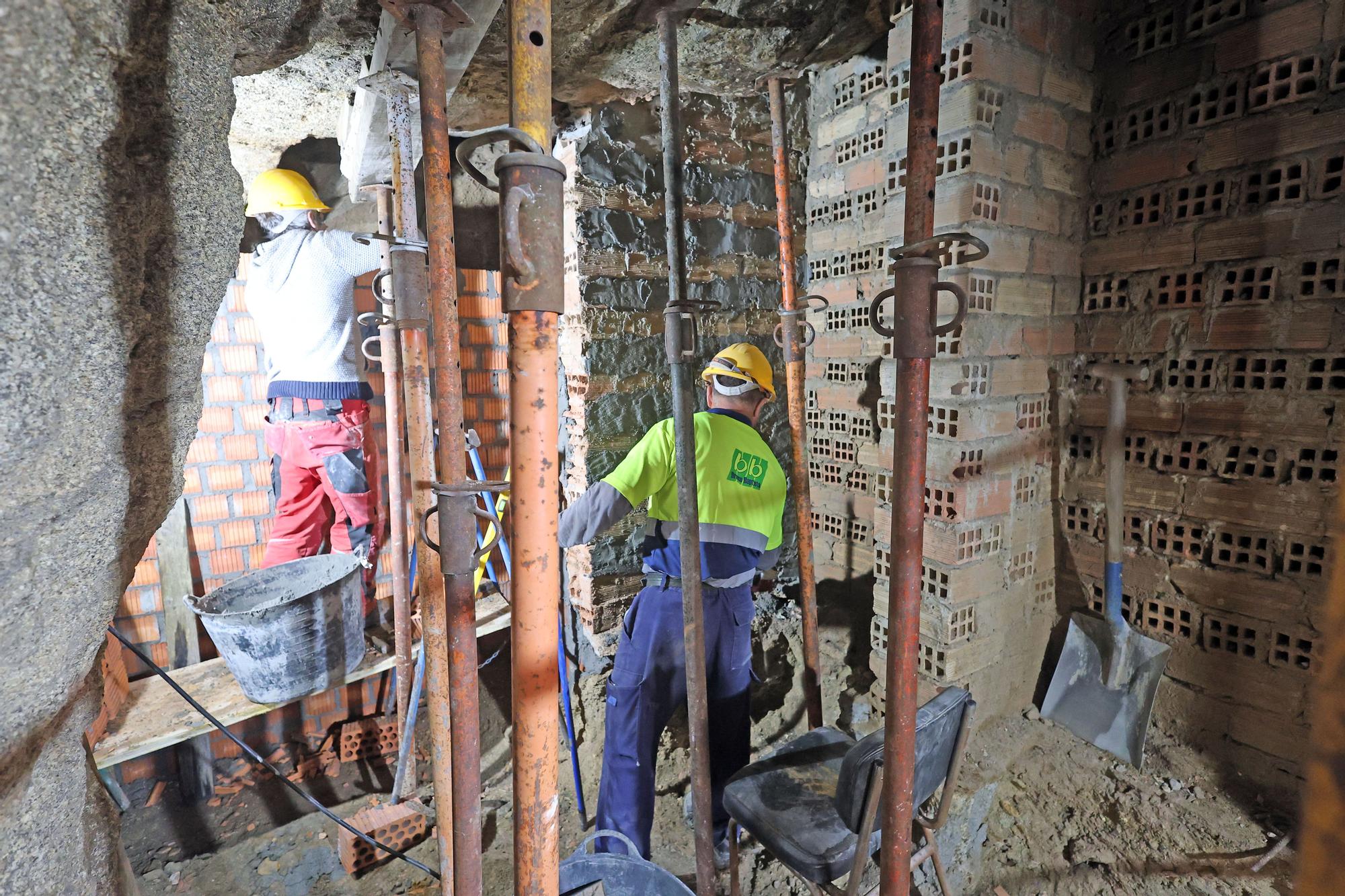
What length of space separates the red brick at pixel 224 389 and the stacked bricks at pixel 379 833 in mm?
2005

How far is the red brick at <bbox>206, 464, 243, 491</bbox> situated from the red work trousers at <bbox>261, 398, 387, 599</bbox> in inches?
5.6

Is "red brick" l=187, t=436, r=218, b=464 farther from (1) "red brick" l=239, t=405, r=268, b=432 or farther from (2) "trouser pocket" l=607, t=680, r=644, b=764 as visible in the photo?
(2) "trouser pocket" l=607, t=680, r=644, b=764

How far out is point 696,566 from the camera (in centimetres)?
177

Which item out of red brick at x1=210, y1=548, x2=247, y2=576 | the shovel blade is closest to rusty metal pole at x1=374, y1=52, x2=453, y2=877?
red brick at x1=210, y1=548, x2=247, y2=576

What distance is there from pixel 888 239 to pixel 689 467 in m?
1.52

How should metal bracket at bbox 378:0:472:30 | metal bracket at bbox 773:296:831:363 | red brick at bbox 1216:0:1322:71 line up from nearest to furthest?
metal bracket at bbox 378:0:472:30 → red brick at bbox 1216:0:1322:71 → metal bracket at bbox 773:296:831:363

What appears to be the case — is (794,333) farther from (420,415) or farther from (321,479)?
(321,479)

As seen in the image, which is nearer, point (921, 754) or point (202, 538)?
point (921, 754)

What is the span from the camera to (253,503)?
10.1 feet

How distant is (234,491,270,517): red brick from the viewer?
3049 mm

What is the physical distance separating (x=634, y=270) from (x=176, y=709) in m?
2.66

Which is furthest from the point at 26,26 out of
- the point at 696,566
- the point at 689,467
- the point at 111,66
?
the point at 696,566

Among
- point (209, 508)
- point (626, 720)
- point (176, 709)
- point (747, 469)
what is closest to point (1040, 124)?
point (747, 469)

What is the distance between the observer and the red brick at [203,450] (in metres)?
2.92
